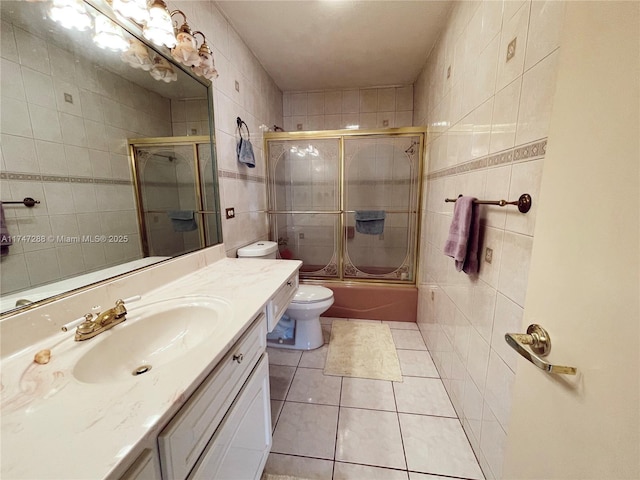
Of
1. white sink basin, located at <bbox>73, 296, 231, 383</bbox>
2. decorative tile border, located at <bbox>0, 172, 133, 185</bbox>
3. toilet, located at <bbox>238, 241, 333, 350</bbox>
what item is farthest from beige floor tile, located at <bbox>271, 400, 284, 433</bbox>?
decorative tile border, located at <bbox>0, 172, 133, 185</bbox>

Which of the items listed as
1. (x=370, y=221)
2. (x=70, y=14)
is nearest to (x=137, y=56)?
(x=70, y=14)

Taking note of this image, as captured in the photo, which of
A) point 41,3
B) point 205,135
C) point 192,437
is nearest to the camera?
point 192,437

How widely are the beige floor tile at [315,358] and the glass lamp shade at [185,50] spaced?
1982 mm

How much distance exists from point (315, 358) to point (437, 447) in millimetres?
930

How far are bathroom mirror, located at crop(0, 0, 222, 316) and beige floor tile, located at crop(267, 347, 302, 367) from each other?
1.16 meters

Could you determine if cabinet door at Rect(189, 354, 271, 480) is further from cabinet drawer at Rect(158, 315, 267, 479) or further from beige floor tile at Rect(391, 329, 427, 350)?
beige floor tile at Rect(391, 329, 427, 350)

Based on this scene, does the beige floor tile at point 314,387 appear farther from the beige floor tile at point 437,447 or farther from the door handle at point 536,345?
the door handle at point 536,345

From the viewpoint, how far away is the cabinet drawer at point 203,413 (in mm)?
530

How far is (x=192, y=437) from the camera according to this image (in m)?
0.60

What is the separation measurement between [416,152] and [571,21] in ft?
6.79

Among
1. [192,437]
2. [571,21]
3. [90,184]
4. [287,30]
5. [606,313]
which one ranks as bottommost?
[192,437]

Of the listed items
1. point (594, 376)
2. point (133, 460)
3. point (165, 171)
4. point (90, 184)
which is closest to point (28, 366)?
point (133, 460)

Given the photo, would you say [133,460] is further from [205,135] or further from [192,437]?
[205,135]

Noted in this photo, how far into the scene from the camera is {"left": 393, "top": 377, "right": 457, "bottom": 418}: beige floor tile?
1.48 m
